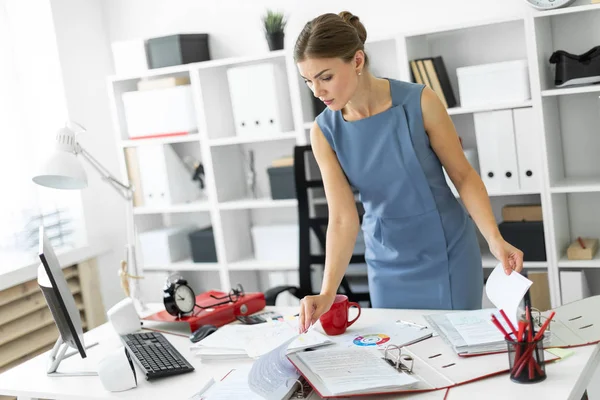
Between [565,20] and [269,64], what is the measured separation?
1379 mm

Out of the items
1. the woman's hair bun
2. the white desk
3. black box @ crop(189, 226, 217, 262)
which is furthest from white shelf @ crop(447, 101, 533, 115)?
black box @ crop(189, 226, 217, 262)

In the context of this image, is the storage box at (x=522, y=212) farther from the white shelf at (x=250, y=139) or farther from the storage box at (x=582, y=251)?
the white shelf at (x=250, y=139)

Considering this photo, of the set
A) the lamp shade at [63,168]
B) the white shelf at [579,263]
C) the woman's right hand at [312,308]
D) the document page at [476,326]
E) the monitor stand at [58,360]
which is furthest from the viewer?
the white shelf at [579,263]

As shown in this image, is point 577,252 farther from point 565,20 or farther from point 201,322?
point 201,322

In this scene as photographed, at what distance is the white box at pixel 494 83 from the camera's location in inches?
125

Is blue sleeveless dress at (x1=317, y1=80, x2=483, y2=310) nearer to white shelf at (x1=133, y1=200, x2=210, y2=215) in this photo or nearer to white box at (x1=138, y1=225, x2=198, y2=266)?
white shelf at (x1=133, y1=200, x2=210, y2=215)

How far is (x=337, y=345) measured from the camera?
6.36 ft

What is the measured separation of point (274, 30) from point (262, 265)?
1.20 meters

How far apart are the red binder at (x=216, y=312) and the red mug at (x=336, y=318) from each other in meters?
0.47

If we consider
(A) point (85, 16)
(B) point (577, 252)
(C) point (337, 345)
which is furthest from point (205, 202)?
(C) point (337, 345)

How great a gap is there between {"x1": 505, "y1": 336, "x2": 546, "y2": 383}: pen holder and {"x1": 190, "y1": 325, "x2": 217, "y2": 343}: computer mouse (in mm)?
969

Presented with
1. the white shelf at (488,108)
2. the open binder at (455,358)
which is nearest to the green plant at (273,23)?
the white shelf at (488,108)

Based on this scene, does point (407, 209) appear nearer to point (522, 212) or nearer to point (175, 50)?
point (522, 212)

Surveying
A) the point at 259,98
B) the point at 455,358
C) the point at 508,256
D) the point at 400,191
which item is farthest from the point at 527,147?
the point at 455,358
